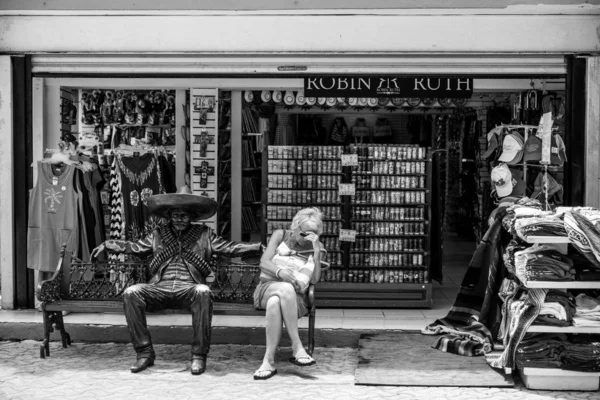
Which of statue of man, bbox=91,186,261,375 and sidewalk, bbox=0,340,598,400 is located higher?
statue of man, bbox=91,186,261,375

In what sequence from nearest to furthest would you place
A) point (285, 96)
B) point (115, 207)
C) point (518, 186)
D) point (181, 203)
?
point (181, 203), point (518, 186), point (115, 207), point (285, 96)

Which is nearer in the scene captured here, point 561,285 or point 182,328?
point 561,285

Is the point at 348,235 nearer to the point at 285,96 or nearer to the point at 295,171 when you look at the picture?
the point at 295,171

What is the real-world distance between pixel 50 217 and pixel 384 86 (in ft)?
12.1

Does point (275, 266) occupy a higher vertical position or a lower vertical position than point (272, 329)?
higher

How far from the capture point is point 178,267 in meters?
6.90

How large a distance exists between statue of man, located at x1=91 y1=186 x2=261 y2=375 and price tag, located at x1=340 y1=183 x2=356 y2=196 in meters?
2.12

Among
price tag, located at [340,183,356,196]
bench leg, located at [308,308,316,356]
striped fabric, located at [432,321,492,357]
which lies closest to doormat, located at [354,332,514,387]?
striped fabric, located at [432,321,492,357]

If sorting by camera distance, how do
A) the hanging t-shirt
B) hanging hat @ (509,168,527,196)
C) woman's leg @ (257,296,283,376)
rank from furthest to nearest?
the hanging t-shirt, hanging hat @ (509,168,527,196), woman's leg @ (257,296,283,376)

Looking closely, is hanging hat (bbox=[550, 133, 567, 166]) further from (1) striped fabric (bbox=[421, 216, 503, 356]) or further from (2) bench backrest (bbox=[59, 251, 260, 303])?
(2) bench backrest (bbox=[59, 251, 260, 303])

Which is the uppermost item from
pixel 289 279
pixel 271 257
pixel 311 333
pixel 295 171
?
pixel 295 171

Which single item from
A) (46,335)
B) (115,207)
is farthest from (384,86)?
(46,335)

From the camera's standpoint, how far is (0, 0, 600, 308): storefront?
7.76m

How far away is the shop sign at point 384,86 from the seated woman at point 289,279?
6.74 feet
